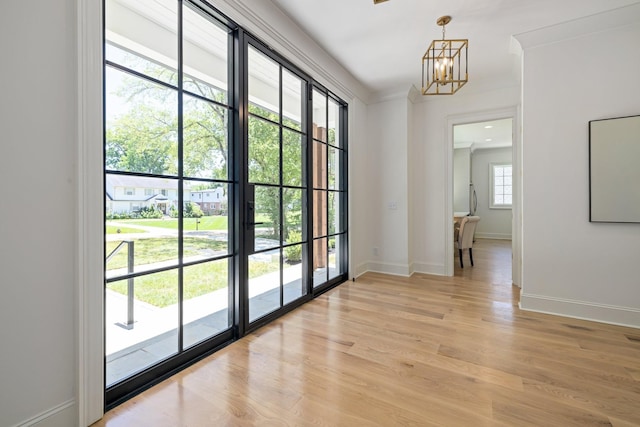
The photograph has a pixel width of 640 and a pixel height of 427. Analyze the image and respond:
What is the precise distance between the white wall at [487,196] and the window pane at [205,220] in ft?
28.1

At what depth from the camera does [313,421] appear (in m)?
1.40

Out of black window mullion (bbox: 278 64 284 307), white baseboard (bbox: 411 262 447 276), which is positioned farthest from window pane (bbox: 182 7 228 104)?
white baseboard (bbox: 411 262 447 276)

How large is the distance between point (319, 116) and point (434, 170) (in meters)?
2.02

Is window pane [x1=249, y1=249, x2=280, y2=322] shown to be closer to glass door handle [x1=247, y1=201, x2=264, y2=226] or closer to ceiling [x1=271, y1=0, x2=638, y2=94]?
glass door handle [x1=247, y1=201, x2=264, y2=226]

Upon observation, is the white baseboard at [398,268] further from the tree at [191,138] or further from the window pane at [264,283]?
the tree at [191,138]

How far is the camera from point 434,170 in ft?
14.1

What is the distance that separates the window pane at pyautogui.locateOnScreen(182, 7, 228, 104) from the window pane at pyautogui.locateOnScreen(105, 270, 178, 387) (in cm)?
132

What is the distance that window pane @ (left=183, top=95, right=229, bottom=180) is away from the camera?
194 centimetres

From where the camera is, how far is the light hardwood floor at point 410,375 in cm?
143

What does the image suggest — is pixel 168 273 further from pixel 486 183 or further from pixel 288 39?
pixel 486 183

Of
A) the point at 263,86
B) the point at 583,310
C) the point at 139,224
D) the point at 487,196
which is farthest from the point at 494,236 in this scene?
the point at 139,224

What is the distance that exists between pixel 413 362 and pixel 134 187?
2.10 m

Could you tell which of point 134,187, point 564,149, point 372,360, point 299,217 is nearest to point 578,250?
point 564,149

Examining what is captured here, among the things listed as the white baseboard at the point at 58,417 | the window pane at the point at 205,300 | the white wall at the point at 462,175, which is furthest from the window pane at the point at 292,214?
the white wall at the point at 462,175
